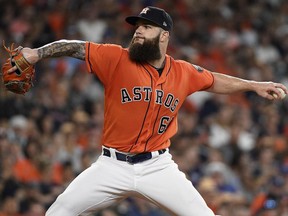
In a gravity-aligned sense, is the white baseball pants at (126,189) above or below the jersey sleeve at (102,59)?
below

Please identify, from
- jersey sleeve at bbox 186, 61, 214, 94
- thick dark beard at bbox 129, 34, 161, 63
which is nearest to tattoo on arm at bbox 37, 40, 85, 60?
thick dark beard at bbox 129, 34, 161, 63

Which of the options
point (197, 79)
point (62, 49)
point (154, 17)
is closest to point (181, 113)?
point (197, 79)

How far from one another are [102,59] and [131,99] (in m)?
0.35

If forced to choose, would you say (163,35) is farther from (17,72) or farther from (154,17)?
(17,72)

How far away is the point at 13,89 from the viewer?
219 inches

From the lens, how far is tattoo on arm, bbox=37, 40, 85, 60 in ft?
17.8

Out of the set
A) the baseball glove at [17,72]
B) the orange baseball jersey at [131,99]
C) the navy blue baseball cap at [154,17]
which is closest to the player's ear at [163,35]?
the navy blue baseball cap at [154,17]

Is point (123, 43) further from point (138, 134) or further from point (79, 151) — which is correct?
point (138, 134)

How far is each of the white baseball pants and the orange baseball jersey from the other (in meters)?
0.16

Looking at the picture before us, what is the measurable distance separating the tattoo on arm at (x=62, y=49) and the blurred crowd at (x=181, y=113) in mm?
3031

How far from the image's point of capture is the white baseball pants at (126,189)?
18.0 feet

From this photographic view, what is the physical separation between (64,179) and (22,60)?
13.2ft

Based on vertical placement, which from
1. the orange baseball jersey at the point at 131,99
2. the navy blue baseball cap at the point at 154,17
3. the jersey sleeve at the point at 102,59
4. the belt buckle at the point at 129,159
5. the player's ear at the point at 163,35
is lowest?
the belt buckle at the point at 129,159

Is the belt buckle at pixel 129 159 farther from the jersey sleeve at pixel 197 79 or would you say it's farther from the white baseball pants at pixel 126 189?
the jersey sleeve at pixel 197 79
